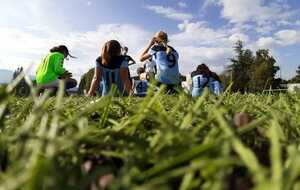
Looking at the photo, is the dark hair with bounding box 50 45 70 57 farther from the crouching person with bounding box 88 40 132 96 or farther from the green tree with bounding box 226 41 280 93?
the green tree with bounding box 226 41 280 93

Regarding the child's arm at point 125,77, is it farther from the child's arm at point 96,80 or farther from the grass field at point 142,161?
the grass field at point 142,161

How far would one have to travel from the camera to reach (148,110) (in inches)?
26.4

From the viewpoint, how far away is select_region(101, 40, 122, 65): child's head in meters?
6.63

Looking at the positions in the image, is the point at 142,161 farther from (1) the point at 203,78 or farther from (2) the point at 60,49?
(2) the point at 60,49

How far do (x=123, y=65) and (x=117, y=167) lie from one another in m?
6.24

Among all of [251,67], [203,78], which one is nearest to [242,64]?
[251,67]

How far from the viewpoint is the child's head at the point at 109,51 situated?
663 centimetres

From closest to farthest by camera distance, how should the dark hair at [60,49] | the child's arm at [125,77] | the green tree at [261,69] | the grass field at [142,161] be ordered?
the grass field at [142,161]
the child's arm at [125,77]
the dark hair at [60,49]
the green tree at [261,69]

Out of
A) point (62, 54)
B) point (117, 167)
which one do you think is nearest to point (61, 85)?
point (117, 167)

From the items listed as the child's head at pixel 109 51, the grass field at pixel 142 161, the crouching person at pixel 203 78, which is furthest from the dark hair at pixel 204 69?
the grass field at pixel 142 161

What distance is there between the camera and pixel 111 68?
678 centimetres

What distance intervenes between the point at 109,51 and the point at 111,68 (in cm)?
26

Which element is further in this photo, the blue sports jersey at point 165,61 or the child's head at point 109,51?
the blue sports jersey at point 165,61

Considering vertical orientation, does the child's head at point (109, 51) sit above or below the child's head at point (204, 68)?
above
